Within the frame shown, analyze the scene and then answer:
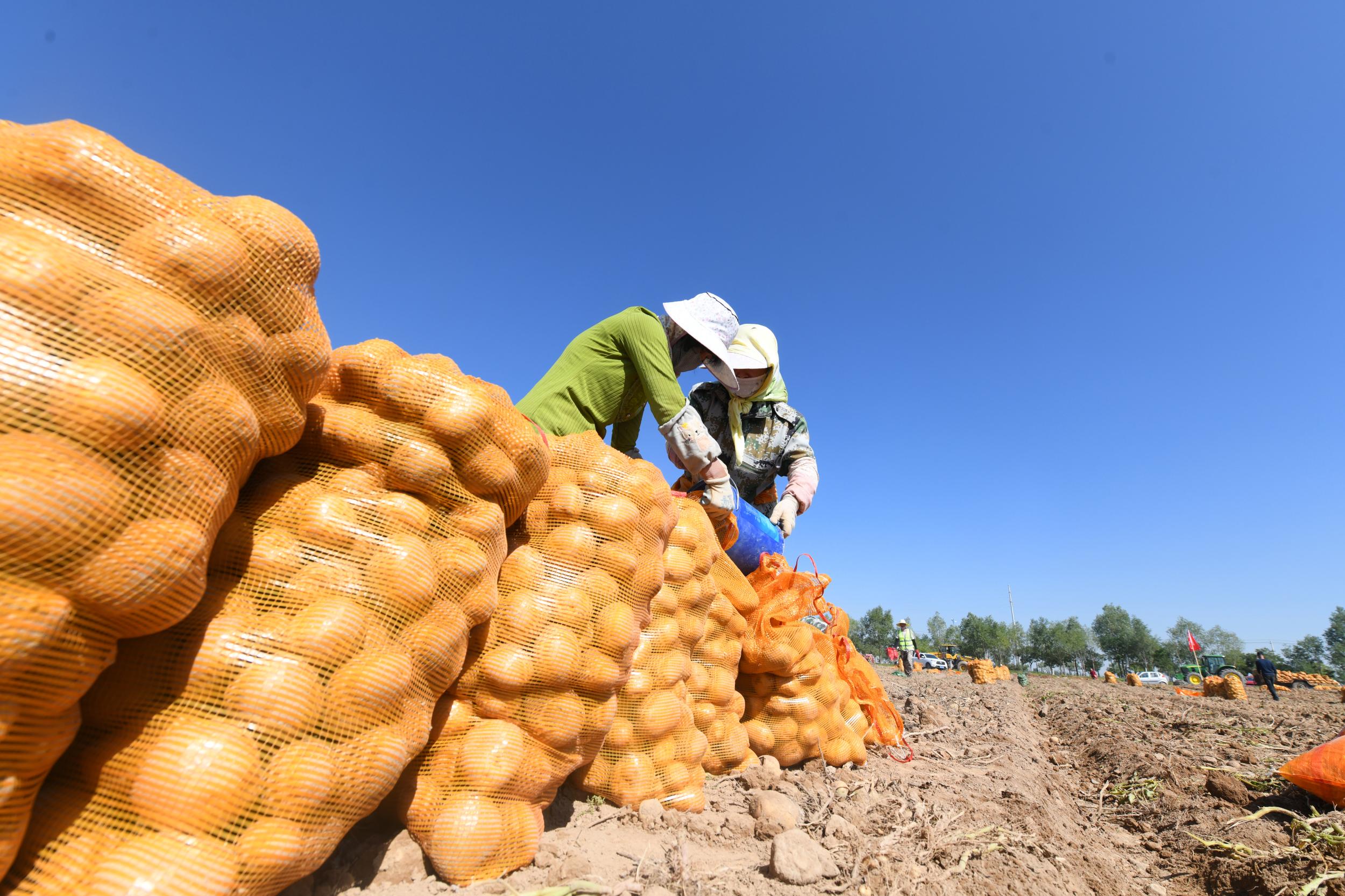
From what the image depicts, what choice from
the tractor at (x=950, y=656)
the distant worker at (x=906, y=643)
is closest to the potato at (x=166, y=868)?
the distant worker at (x=906, y=643)

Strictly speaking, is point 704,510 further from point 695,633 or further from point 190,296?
point 190,296

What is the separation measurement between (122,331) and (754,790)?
236 cm

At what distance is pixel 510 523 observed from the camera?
1.73 meters

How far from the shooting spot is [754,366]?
10.8 feet

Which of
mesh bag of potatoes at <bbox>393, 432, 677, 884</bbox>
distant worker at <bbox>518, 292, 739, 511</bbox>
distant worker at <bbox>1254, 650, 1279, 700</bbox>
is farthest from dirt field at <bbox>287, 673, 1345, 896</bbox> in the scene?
distant worker at <bbox>1254, 650, 1279, 700</bbox>

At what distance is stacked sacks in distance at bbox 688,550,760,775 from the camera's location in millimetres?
2396

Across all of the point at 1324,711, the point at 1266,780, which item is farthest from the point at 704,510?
the point at 1324,711

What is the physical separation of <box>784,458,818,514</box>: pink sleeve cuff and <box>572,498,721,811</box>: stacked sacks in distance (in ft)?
5.14

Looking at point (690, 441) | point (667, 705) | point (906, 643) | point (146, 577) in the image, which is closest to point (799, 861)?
point (667, 705)

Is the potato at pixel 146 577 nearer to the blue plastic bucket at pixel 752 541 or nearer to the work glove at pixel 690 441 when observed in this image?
the work glove at pixel 690 441

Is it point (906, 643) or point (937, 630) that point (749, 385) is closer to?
point (906, 643)

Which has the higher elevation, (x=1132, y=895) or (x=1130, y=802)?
(x=1130, y=802)

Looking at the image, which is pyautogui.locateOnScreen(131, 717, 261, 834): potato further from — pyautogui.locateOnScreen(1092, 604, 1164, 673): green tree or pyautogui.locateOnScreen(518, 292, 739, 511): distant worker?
pyautogui.locateOnScreen(1092, 604, 1164, 673): green tree

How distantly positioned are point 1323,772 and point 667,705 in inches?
109
